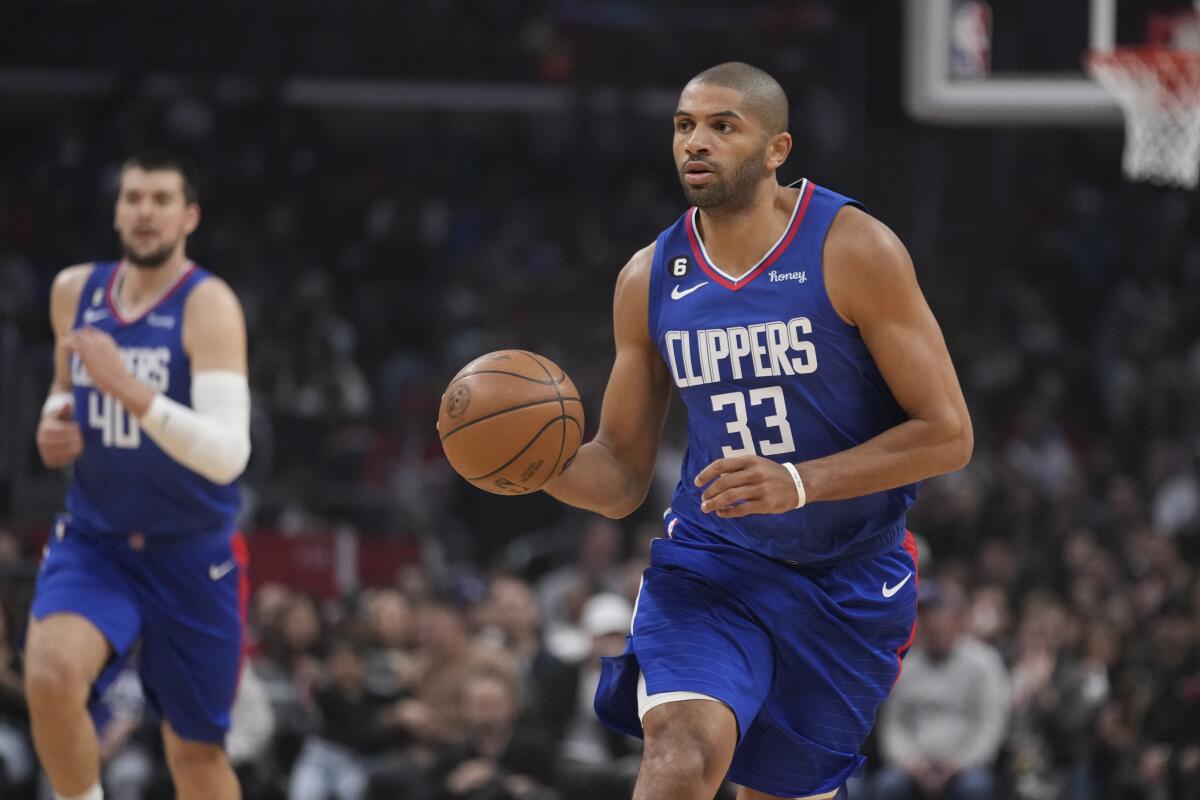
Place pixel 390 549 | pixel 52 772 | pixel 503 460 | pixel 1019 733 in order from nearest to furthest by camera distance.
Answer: pixel 503 460
pixel 52 772
pixel 1019 733
pixel 390 549

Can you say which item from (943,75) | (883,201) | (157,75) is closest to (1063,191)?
(883,201)

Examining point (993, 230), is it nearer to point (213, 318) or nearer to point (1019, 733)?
point (1019, 733)

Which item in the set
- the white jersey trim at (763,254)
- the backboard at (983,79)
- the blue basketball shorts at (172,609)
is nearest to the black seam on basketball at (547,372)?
the white jersey trim at (763,254)

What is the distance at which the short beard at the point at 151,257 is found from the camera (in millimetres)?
5426

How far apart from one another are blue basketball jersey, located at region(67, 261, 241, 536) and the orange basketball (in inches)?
58.0

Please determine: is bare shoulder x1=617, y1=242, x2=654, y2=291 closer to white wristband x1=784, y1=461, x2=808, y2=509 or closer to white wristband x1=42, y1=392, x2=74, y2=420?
white wristband x1=784, y1=461, x2=808, y2=509

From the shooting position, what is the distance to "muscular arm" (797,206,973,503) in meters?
4.05

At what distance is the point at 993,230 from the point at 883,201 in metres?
1.36

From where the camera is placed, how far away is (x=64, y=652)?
16.2ft

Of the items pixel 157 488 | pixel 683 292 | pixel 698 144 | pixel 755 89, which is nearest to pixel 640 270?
pixel 683 292

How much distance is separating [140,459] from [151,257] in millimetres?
667

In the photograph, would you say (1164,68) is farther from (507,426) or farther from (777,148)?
(507,426)

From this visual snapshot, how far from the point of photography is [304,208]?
675 inches

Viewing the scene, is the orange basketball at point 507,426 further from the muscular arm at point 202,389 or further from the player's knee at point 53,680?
the player's knee at point 53,680
